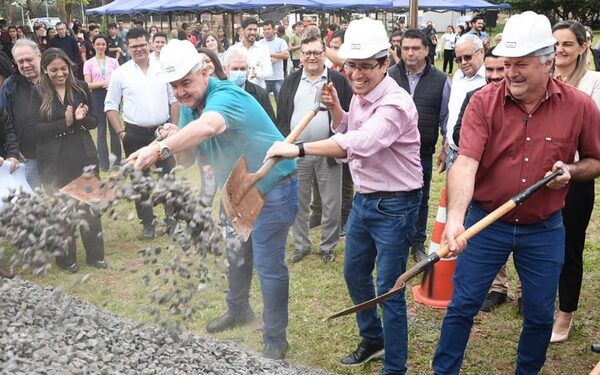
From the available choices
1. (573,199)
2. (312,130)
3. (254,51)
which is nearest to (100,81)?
(254,51)

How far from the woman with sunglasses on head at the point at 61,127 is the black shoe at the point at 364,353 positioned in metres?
2.67

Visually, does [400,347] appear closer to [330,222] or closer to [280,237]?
[280,237]

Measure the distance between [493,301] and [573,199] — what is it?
3.81ft

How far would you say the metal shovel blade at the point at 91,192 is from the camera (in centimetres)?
333

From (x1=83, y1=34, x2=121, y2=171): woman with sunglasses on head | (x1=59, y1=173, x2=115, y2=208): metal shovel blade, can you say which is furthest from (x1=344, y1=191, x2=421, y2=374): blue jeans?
(x1=83, y1=34, x2=121, y2=171): woman with sunglasses on head

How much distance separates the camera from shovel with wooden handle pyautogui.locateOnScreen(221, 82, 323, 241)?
3393 mm

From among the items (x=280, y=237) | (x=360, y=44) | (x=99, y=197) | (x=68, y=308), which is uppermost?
(x=360, y=44)

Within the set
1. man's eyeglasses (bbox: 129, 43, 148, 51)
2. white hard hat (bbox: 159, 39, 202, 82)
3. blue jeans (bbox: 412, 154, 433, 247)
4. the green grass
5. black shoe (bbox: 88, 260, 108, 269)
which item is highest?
white hard hat (bbox: 159, 39, 202, 82)

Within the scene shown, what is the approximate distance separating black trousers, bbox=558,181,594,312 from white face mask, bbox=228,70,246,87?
9.50 ft

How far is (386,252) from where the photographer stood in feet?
11.1

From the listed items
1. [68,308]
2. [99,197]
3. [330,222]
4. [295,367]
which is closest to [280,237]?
[295,367]

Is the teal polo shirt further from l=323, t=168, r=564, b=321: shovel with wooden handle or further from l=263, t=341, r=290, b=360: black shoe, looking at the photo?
l=323, t=168, r=564, b=321: shovel with wooden handle

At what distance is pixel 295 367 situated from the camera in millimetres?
3670

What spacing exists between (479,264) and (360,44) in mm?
1281
